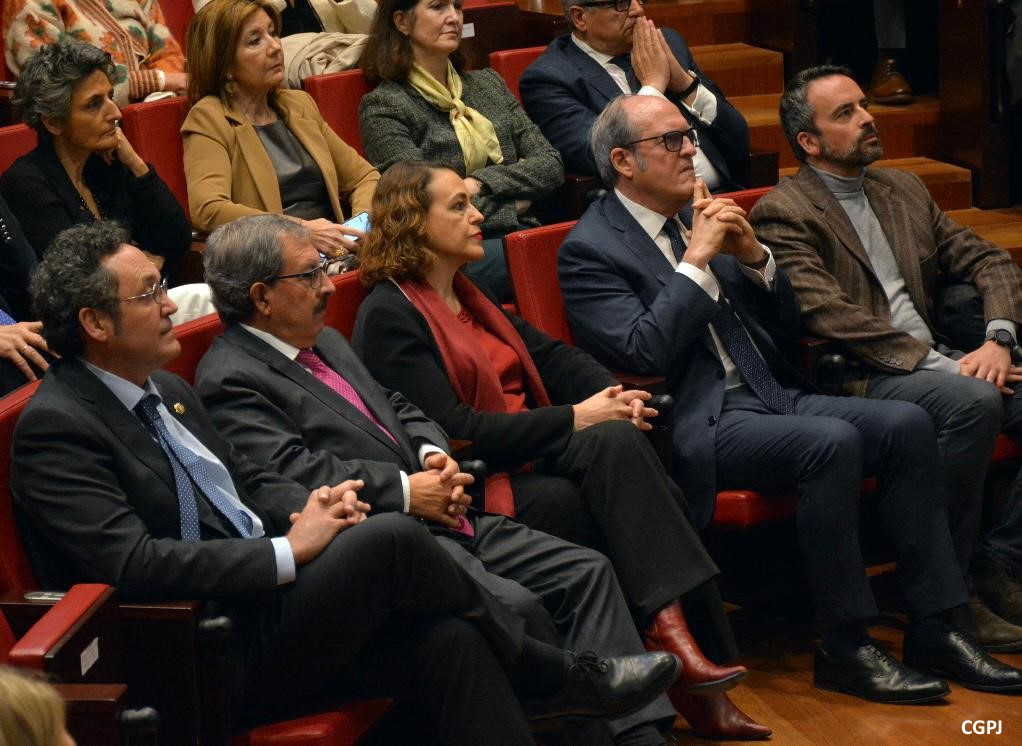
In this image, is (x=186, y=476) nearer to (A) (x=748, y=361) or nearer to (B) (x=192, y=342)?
(B) (x=192, y=342)

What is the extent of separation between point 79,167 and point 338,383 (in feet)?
2.93

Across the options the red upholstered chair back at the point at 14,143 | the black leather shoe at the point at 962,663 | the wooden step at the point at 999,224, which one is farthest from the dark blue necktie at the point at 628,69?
the black leather shoe at the point at 962,663

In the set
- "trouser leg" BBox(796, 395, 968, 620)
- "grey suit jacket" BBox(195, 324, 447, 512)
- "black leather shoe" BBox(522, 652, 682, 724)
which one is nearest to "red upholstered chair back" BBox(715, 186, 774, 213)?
"trouser leg" BBox(796, 395, 968, 620)

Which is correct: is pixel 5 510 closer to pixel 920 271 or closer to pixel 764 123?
pixel 920 271

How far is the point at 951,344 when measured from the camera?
10.5 feet

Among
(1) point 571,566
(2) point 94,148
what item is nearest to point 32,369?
(2) point 94,148

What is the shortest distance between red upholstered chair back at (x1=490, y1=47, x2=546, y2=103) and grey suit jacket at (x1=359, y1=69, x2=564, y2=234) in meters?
0.40

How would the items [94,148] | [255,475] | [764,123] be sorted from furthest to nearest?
[764,123]
[94,148]
[255,475]

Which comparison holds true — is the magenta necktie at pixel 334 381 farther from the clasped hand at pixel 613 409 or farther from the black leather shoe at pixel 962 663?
the black leather shoe at pixel 962 663

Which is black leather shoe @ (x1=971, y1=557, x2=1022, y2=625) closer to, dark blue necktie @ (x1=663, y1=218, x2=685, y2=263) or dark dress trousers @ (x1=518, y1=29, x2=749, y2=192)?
dark blue necktie @ (x1=663, y1=218, x2=685, y2=263)

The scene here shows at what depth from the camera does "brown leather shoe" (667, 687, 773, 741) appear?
8.21 feet

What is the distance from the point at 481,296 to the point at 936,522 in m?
0.91

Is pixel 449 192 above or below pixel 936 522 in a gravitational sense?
above

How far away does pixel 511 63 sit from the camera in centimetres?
396
